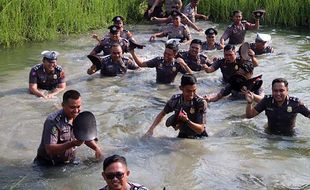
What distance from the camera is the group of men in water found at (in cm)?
602

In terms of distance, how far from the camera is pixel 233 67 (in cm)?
990

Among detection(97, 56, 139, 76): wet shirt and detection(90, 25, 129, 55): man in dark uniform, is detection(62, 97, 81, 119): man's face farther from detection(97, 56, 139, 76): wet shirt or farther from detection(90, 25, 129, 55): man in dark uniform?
detection(90, 25, 129, 55): man in dark uniform

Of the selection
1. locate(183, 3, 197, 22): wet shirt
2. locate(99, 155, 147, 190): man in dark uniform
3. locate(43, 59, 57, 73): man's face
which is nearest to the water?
locate(43, 59, 57, 73): man's face

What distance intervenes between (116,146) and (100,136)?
0.48 meters

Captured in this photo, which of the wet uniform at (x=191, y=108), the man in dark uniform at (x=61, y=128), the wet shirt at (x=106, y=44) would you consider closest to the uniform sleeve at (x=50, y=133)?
the man in dark uniform at (x=61, y=128)

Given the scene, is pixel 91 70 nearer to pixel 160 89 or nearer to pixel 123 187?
pixel 160 89

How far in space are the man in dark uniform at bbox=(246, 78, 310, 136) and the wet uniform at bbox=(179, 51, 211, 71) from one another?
326cm

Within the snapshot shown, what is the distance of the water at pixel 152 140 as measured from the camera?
619cm

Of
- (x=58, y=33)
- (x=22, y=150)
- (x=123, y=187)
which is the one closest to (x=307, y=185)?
(x=123, y=187)

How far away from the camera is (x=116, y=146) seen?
734 centimetres

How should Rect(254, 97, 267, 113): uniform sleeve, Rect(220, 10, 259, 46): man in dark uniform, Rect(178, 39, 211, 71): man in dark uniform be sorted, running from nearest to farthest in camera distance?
Rect(254, 97, 267, 113): uniform sleeve → Rect(178, 39, 211, 71): man in dark uniform → Rect(220, 10, 259, 46): man in dark uniform

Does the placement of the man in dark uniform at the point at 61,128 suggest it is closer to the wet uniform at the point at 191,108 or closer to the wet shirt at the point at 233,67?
the wet uniform at the point at 191,108

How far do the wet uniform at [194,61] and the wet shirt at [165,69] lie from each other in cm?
53

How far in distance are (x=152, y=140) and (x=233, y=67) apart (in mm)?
3005
